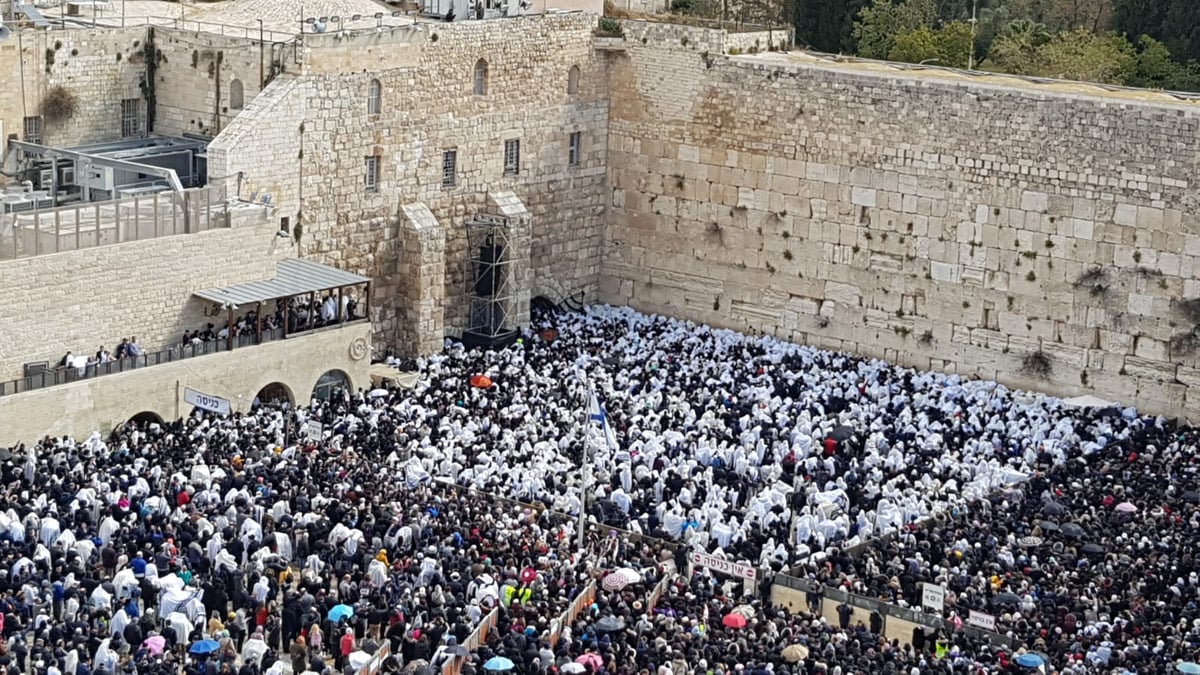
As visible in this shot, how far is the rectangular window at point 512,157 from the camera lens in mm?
46938

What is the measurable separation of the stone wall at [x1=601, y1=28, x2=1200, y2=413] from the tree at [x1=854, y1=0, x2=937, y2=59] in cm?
986

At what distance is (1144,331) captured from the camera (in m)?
42.0

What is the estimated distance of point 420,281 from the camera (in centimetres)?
4441

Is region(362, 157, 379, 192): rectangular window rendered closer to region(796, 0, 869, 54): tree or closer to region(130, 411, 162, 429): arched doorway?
region(130, 411, 162, 429): arched doorway

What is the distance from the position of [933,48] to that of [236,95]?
18.8m

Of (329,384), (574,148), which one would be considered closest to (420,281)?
(329,384)

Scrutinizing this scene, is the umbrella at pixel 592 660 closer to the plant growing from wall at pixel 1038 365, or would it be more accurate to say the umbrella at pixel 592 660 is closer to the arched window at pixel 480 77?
the plant growing from wall at pixel 1038 365

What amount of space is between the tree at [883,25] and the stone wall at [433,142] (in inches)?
403

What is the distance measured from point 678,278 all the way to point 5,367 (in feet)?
53.2

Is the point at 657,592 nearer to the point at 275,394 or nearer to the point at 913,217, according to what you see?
the point at 275,394

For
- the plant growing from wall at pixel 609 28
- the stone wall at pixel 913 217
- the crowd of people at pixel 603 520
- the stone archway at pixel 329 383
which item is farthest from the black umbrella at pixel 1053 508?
the plant growing from wall at pixel 609 28

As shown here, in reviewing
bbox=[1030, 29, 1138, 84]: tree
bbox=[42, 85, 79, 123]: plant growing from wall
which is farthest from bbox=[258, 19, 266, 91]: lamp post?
bbox=[1030, 29, 1138, 84]: tree

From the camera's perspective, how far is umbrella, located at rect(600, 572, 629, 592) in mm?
30859

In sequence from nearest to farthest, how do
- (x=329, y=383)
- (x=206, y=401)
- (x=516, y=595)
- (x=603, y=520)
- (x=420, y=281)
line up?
(x=516, y=595)
(x=603, y=520)
(x=206, y=401)
(x=329, y=383)
(x=420, y=281)
